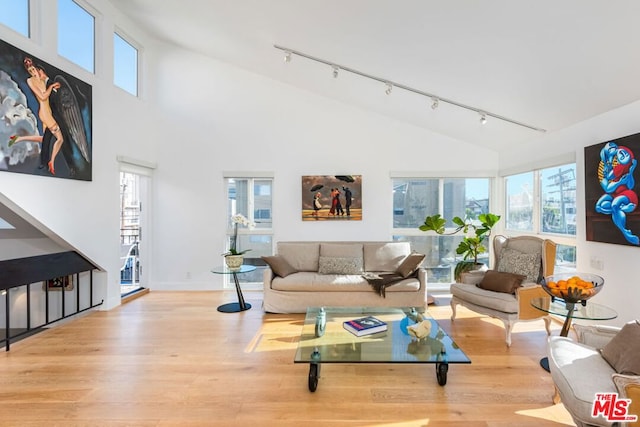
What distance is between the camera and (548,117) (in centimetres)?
356

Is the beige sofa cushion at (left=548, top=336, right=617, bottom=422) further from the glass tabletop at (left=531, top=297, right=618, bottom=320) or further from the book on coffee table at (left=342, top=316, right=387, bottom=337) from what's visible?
the book on coffee table at (left=342, top=316, right=387, bottom=337)

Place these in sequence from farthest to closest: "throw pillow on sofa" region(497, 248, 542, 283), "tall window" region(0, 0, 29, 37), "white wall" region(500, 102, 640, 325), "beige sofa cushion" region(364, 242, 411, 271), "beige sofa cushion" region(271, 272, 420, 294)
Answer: "beige sofa cushion" region(364, 242, 411, 271), "beige sofa cushion" region(271, 272, 420, 294), "throw pillow on sofa" region(497, 248, 542, 283), "tall window" region(0, 0, 29, 37), "white wall" region(500, 102, 640, 325)

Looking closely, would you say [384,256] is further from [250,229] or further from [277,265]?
[250,229]

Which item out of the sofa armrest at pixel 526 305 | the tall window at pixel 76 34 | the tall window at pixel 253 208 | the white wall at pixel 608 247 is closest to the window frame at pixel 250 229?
the tall window at pixel 253 208

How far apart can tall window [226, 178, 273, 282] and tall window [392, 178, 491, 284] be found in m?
2.15

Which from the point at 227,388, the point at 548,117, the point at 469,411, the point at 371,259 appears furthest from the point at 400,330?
the point at 548,117

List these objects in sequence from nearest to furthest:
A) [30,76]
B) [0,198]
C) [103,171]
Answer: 1. [0,198]
2. [30,76]
3. [103,171]

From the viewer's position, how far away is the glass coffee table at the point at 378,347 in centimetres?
229

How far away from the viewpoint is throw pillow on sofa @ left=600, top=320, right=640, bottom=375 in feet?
5.74

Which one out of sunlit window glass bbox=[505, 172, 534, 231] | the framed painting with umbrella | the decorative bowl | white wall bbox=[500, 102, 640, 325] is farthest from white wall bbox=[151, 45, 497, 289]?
the decorative bowl

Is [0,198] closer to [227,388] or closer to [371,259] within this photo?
[227,388]

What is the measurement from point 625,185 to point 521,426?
234 centimetres

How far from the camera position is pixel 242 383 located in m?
2.50

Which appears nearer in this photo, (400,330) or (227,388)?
(227,388)
